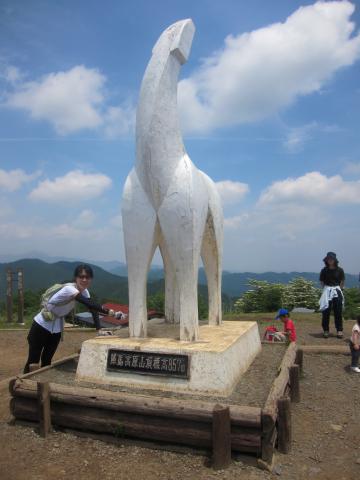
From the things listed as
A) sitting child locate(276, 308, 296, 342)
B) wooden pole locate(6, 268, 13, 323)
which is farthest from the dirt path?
wooden pole locate(6, 268, 13, 323)

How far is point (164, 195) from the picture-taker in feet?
17.2

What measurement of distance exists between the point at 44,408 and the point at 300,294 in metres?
13.6

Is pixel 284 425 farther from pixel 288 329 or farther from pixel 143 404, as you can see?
pixel 288 329

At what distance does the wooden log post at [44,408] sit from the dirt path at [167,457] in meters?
0.09

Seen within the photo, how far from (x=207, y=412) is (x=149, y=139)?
320 cm

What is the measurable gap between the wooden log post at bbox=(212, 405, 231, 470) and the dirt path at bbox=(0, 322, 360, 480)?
8 centimetres

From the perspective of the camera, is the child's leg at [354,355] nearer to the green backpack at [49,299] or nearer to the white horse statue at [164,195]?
the white horse statue at [164,195]

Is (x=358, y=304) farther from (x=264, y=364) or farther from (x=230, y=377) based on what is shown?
(x=230, y=377)

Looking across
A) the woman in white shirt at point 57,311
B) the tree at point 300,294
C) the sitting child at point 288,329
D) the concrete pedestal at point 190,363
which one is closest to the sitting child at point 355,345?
the sitting child at point 288,329

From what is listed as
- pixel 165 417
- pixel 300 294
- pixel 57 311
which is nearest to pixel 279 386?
pixel 165 417

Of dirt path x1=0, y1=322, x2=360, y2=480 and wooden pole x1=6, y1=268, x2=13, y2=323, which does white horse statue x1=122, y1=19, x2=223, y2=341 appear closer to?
dirt path x1=0, y1=322, x2=360, y2=480

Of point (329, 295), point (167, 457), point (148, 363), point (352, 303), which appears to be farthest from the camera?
point (352, 303)

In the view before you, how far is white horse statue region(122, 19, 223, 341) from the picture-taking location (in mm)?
5164

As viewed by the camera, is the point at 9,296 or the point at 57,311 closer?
the point at 57,311
